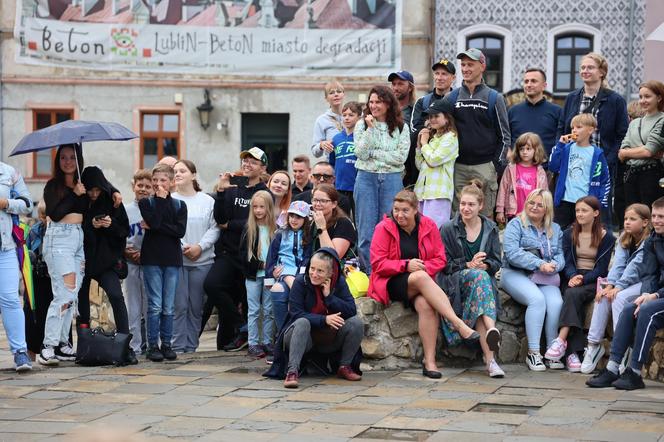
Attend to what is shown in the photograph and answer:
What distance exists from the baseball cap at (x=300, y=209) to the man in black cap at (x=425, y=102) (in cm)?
155

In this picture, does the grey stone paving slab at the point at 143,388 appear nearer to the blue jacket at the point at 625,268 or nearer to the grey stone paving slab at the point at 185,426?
the grey stone paving slab at the point at 185,426

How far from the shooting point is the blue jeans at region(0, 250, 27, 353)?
10234 mm

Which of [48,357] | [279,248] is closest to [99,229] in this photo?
[48,357]

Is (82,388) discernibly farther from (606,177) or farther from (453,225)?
(606,177)

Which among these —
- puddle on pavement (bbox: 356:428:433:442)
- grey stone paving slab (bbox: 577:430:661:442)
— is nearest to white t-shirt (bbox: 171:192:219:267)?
puddle on pavement (bbox: 356:428:433:442)

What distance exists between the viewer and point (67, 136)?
10406 mm

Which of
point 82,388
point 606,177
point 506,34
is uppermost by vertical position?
point 506,34

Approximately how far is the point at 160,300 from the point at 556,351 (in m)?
3.64

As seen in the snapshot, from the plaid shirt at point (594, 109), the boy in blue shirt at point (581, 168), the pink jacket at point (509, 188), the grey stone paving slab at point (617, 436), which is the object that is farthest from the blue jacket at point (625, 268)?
the grey stone paving slab at point (617, 436)

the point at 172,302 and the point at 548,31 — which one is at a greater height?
the point at 548,31

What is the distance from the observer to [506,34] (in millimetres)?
28391

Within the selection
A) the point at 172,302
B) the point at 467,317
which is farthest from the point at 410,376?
the point at 172,302

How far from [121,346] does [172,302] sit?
2.75 feet

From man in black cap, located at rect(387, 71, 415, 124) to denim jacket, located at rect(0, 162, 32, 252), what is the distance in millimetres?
3784
